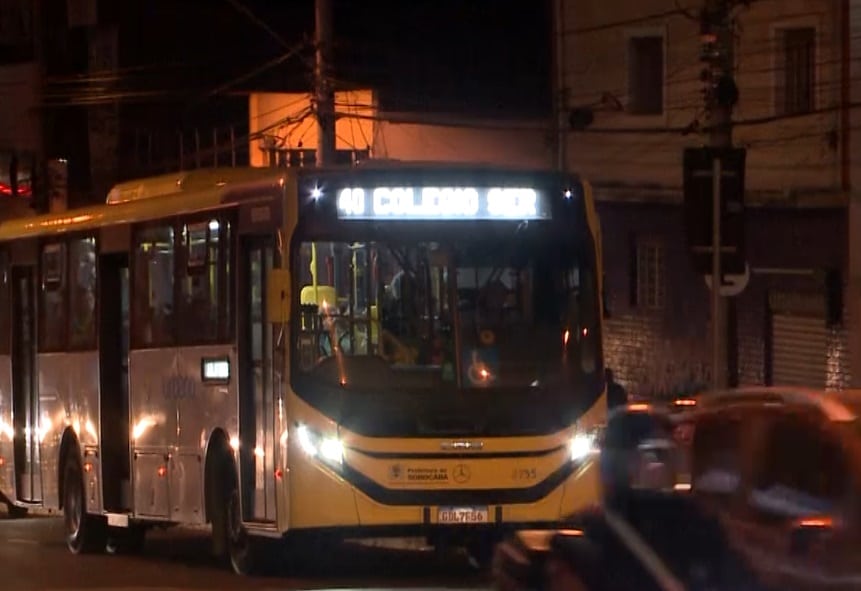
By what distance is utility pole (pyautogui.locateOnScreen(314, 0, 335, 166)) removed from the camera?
29.8 m

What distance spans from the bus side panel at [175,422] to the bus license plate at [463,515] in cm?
202

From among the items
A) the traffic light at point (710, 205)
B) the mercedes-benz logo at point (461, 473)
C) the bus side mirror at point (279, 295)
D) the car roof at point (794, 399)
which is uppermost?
the traffic light at point (710, 205)

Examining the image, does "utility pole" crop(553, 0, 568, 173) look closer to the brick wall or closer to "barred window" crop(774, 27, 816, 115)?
the brick wall

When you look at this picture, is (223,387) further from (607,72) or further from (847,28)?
(607,72)

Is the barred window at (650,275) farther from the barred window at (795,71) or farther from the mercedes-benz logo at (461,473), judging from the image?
the mercedes-benz logo at (461,473)

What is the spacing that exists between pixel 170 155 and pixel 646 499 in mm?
41042

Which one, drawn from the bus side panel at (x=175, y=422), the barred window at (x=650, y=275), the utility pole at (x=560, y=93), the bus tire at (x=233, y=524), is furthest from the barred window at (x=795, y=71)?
the bus tire at (x=233, y=524)

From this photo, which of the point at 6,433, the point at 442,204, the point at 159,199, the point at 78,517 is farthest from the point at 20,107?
the point at 442,204

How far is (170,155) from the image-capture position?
161ft

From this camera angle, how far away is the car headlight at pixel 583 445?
1576 cm

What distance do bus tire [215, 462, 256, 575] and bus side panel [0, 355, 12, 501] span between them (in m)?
5.87

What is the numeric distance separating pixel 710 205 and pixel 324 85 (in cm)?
1177

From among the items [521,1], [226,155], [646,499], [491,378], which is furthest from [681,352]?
[646,499]

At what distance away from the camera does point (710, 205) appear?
19.5 metres
